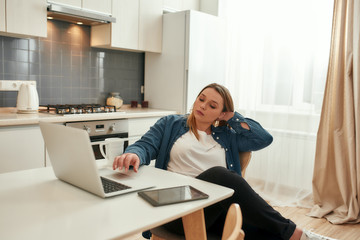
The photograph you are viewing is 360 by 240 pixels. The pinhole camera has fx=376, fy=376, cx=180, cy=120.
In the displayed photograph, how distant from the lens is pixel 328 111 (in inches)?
124

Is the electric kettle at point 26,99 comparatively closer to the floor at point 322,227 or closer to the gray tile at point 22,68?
the gray tile at point 22,68

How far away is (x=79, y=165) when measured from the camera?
4.08 feet

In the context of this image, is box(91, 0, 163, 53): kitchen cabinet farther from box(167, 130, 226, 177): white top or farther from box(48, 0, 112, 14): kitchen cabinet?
box(167, 130, 226, 177): white top

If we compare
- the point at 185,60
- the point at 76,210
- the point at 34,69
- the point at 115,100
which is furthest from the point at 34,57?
the point at 76,210

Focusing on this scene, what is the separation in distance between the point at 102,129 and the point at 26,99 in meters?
0.62

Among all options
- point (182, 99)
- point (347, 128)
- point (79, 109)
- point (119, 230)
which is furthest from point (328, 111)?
point (119, 230)

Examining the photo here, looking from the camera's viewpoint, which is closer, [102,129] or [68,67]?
[102,129]

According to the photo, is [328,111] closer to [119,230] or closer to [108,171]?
[108,171]

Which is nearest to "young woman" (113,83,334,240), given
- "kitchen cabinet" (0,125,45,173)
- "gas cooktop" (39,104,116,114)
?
"kitchen cabinet" (0,125,45,173)

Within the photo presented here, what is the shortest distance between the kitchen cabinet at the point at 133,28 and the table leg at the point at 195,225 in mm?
2348

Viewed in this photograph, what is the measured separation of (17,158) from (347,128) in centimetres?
250

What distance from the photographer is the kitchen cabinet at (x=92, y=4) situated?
9.89 ft

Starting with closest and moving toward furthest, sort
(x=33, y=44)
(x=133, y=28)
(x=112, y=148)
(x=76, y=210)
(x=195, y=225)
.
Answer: (x=76, y=210)
(x=195, y=225)
(x=112, y=148)
(x=33, y=44)
(x=133, y=28)

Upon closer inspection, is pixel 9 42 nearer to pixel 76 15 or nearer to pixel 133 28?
pixel 76 15
